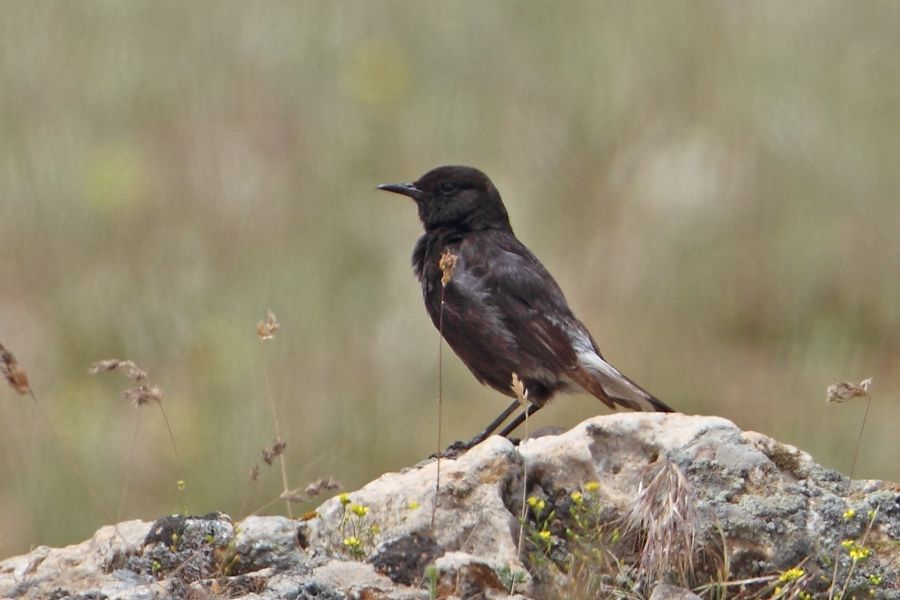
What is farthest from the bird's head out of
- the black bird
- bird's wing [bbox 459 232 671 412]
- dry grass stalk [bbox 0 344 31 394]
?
dry grass stalk [bbox 0 344 31 394]

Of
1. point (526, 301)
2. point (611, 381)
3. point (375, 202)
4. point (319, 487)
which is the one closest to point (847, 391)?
point (319, 487)

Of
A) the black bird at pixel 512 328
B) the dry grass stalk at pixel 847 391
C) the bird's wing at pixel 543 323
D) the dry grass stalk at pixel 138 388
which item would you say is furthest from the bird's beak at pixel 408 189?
the dry grass stalk at pixel 847 391

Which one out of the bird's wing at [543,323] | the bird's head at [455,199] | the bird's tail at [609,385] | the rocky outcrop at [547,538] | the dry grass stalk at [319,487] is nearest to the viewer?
the rocky outcrop at [547,538]

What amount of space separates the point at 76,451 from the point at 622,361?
3.32 meters

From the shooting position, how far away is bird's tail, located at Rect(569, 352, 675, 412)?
8039 millimetres

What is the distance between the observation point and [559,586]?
5004mm

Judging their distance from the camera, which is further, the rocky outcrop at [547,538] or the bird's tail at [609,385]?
the bird's tail at [609,385]

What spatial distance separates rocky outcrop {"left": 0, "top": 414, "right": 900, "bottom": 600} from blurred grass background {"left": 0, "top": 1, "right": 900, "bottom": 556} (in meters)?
3.50

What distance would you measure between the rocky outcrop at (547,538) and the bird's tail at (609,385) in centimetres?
233

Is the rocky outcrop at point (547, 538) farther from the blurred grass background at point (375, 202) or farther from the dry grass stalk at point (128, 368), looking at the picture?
the blurred grass background at point (375, 202)

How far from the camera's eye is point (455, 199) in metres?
9.00

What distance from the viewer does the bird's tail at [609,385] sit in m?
8.04

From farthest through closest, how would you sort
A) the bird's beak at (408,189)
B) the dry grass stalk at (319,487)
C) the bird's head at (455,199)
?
the bird's beak at (408,189) → the bird's head at (455,199) → the dry grass stalk at (319,487)

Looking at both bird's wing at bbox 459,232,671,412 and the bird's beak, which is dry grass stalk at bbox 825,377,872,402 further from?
the bird's beak
